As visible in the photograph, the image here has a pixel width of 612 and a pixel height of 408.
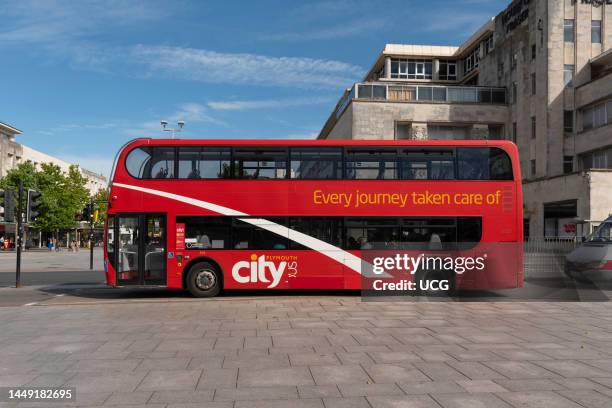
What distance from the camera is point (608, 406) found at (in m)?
4.83

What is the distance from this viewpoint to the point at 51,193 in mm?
63844

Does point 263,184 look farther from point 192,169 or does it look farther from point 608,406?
point 608,406

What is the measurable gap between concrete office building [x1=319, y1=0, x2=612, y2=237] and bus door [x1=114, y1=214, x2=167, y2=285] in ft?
97.8

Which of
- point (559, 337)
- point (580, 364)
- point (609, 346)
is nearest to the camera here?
point (580, 364)

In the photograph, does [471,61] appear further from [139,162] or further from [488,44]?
[139,162]

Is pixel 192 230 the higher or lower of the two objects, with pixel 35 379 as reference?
higher

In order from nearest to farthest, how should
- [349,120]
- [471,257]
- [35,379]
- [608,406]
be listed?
[608,406] < [35,379] < [471,257] < [349,120]

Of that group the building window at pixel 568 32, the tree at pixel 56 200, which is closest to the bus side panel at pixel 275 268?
the building window at pixel 568 32

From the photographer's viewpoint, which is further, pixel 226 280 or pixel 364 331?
pixel 226 280

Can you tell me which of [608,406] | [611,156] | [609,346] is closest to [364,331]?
[609,346]

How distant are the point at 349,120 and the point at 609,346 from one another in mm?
42877

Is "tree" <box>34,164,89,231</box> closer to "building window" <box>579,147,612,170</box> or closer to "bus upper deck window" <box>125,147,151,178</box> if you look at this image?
"bus upper deck window" <box>125,147,151,178</box>

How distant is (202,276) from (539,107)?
38720 millimetres

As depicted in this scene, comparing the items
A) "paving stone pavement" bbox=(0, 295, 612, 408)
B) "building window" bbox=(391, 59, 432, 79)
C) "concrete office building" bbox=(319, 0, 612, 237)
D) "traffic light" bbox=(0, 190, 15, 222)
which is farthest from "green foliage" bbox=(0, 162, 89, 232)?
"paving stone pavement" bbox=(0, 295, 612, 408)
